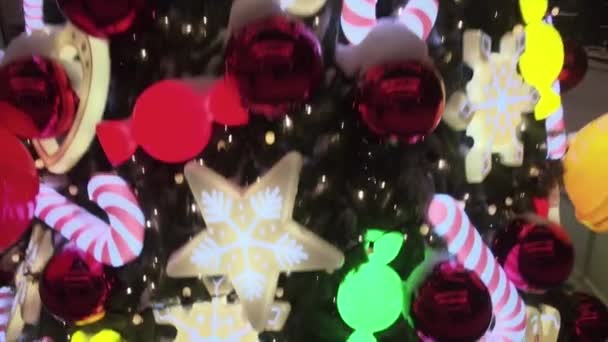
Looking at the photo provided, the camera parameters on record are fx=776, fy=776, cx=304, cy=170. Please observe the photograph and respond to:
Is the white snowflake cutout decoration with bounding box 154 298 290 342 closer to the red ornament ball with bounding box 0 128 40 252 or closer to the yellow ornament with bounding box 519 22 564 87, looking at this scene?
the red ornament ball with bounding box 0 128 40 252

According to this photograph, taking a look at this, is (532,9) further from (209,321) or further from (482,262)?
(209,321)

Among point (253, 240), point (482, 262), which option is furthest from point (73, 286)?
point (482, 262)

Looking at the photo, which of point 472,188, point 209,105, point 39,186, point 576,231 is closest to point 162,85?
point 209,105

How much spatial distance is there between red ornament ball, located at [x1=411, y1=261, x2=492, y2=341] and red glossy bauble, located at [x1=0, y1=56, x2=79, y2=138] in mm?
355

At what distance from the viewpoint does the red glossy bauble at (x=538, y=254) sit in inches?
28.7

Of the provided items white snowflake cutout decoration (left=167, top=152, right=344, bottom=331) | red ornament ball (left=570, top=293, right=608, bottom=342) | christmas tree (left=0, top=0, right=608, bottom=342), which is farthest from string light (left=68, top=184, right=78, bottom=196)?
red ornament ball (left=570, top=293, right=608, bottom=342)

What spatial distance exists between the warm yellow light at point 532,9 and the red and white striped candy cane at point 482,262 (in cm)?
19

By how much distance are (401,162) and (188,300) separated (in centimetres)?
24

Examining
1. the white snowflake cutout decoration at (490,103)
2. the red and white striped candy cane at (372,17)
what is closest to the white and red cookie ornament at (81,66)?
the red and white striped candy cane at (372,17)

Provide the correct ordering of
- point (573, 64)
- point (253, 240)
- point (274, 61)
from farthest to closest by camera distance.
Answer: point (573, 64) < point (253, 240) < point (274, 61)

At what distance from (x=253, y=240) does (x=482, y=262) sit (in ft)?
0.71

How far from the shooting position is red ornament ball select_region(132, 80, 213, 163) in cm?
66

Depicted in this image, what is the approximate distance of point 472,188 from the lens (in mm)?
753

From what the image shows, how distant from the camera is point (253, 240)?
2.31 ft
